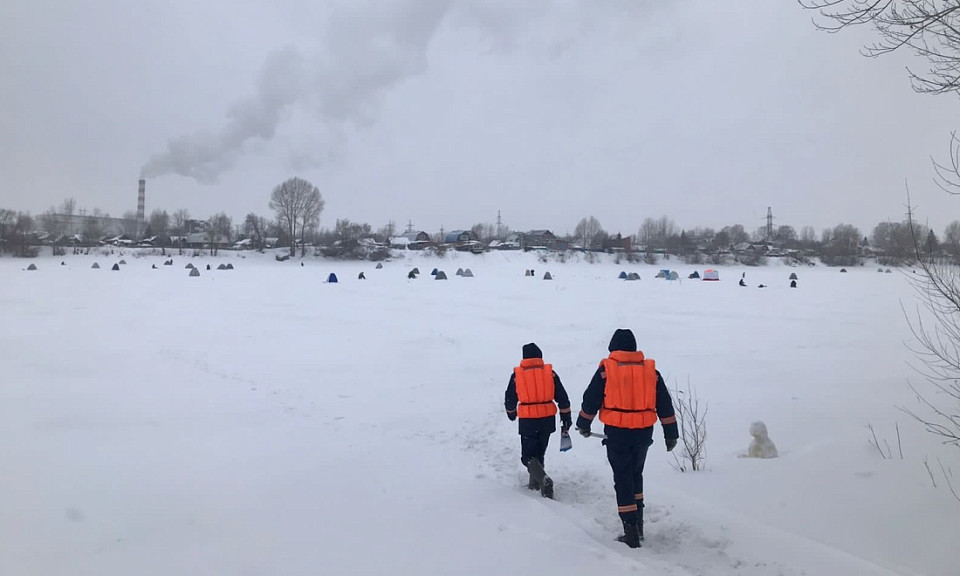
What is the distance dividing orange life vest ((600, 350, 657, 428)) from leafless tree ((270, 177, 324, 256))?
73.5 meters

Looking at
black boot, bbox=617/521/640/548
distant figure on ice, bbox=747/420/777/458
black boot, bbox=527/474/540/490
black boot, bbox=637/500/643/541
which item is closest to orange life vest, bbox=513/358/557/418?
black boot, bbox=527/474/540/490

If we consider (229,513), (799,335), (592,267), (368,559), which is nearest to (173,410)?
(229,513)

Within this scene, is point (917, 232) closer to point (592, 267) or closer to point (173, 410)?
point (173, 410)

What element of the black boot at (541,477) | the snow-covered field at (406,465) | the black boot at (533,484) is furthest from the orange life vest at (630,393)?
the black boot at (533,484)

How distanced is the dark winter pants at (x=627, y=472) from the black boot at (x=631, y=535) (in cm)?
3

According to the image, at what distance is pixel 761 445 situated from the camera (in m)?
6.12

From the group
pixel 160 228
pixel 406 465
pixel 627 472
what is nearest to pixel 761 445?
pixel 627 472

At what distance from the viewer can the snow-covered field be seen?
400 centimetres

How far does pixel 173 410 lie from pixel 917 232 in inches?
351

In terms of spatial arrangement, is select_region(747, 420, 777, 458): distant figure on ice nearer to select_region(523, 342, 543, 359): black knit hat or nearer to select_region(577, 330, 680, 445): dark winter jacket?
select_region(577, 330, 680, 445): dark winter jacket

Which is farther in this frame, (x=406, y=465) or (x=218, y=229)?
(x=218, y=229)

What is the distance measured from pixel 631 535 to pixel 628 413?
92 cm

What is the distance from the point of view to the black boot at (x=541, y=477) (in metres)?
5.17

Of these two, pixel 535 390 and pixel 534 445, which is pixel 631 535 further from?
pixel 535 390
